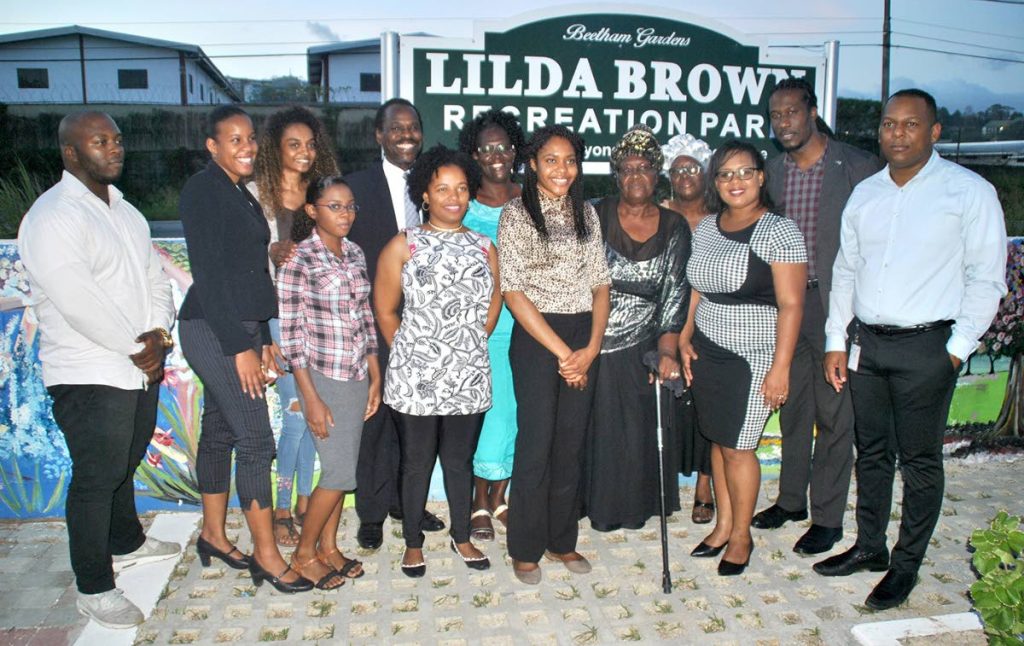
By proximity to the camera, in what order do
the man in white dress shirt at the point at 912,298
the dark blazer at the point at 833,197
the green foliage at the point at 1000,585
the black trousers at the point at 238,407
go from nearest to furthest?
1. the green foliage at the point at 1000,585
2. the man in white dress shirt at the point at 912,298
3. the black trousers at the point at 238,407
4. the dark blazer at the point at 833,197

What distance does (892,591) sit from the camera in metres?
3.72

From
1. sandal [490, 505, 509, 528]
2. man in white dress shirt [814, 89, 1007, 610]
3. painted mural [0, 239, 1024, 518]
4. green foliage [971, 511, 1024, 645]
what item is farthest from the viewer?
sandal [490, 505, 509, 528]

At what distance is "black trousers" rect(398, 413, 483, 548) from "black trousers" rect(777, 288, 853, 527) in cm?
179

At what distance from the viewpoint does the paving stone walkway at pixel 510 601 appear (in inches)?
138

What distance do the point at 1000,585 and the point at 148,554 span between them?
378 cm

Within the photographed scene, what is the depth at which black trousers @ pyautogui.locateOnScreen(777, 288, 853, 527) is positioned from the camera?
→ 4285mm

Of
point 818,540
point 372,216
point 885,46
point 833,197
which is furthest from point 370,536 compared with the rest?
point 885,46

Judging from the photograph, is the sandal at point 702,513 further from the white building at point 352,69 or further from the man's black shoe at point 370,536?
the white building at point 352,69

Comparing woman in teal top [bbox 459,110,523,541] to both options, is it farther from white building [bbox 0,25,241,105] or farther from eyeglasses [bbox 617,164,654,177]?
white building [bbox 0,25,241,105]

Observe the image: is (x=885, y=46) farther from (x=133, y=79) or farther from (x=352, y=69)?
(x=133, y=79)

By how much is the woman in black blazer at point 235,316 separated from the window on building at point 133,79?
38.8m

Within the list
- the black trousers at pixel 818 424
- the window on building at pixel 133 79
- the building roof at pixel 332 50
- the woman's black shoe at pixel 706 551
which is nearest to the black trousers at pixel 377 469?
the woman's black shoe at pixel 706 551

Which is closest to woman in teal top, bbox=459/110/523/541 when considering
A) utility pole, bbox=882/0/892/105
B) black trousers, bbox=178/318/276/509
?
black trousers, bbox=178/318/276/509

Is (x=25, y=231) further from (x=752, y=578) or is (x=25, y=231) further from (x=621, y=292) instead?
(x=752, y=578)
